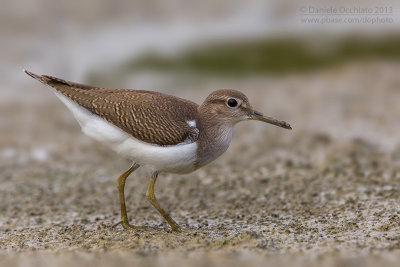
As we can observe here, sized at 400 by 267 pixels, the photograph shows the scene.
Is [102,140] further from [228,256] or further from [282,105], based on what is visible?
[282,105]

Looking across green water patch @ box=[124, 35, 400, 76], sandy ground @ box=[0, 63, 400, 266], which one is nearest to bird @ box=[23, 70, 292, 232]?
sandy ground @ box=[0, 63, 400, 266]

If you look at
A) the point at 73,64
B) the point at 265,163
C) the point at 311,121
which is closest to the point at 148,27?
the point at 73,64

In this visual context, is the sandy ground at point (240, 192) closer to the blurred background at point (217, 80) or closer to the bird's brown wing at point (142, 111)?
the blurred background at point (217, 80)

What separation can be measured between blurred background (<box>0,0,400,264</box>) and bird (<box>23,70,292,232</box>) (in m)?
1.15

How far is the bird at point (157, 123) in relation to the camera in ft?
17.0

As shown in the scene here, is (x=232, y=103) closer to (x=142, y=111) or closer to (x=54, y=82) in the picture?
(x=142, y=111)

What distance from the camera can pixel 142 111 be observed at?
529 cm

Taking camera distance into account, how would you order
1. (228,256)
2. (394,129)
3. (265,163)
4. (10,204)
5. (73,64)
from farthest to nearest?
(73,64)
(394,129)
(265,163)
(10,204)
(228,256)

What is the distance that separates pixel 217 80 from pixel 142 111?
23.8 feet

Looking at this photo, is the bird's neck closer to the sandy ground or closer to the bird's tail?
the sandy ground

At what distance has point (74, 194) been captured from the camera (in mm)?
6836

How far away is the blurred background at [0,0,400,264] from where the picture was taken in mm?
7078

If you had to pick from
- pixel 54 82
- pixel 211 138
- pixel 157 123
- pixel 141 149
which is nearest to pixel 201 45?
pixel 54 82

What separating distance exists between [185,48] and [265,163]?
5.89 m
